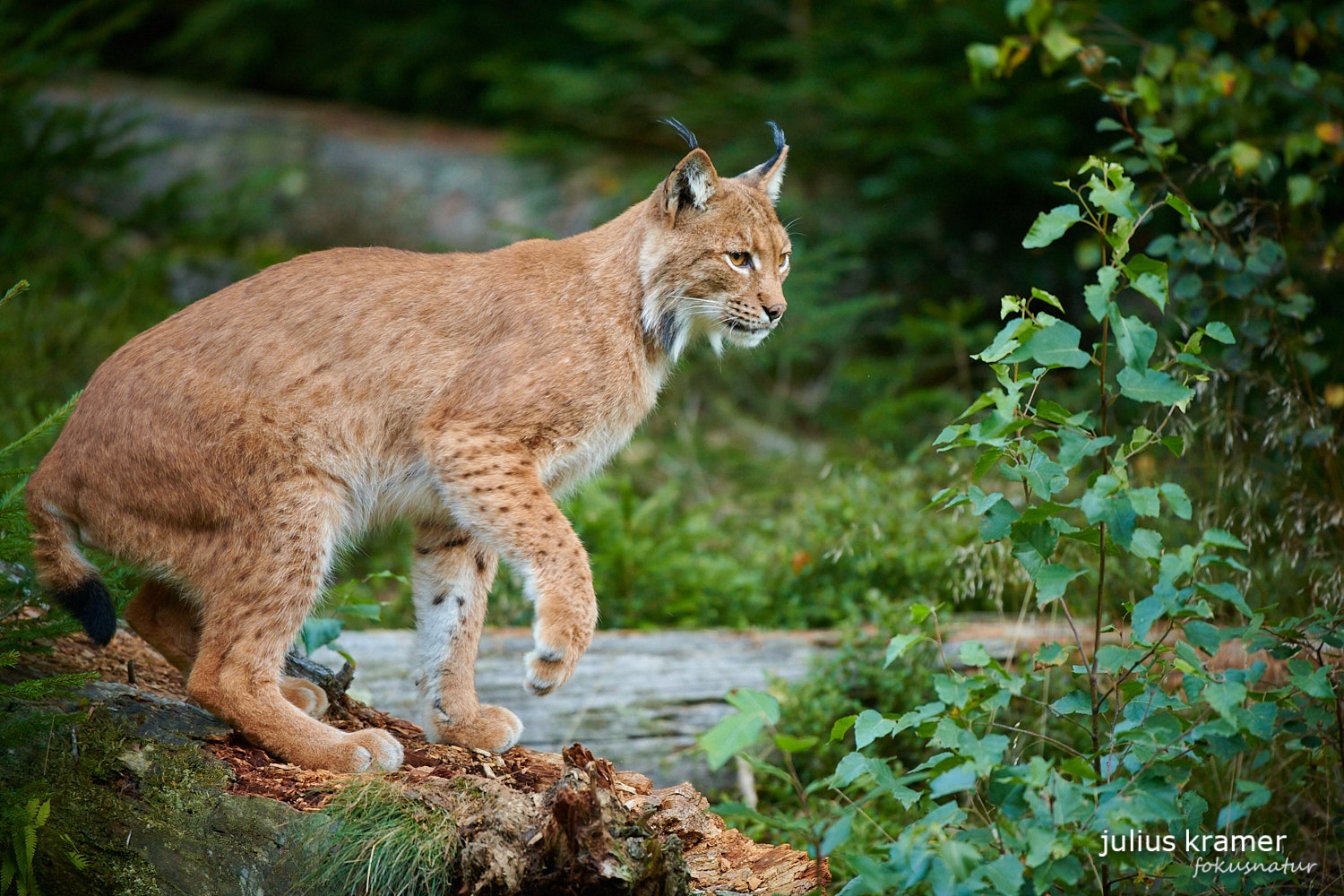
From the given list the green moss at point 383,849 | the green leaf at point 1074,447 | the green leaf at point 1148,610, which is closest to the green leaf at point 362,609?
the green moss at point 383,849

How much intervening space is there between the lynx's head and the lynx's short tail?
204 cm

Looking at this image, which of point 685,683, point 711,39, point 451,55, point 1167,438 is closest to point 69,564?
point 685,683

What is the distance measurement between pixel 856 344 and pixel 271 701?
6.72 metres

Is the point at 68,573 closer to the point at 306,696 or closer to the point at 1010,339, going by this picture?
the point at 306,696

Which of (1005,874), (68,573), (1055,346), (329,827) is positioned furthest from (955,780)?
(68,573)

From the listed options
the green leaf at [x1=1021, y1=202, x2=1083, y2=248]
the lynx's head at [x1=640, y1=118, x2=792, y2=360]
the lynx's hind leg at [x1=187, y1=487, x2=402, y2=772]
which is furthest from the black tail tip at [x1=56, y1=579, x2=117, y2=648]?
the green leaf at [x1=1021, y1=202, x2=1083, y2=248]

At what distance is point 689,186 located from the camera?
13.5ft

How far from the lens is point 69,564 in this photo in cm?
343

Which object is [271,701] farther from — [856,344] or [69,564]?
[856,344]

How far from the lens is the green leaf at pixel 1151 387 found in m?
2.49

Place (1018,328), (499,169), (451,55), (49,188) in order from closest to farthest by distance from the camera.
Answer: (1018,328) → (49,188) → (499,169) → (451,55)

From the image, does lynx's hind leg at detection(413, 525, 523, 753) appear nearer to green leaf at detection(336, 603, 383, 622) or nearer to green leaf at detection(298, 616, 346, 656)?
green leaf at detection(336, 603, 383, 622)

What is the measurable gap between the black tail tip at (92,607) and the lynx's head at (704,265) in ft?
6.67

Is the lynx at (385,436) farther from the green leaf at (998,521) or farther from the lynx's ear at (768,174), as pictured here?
the green leaf at (998,521)
